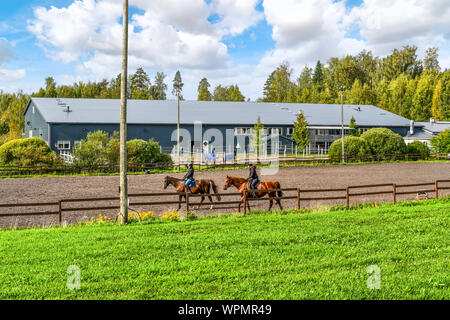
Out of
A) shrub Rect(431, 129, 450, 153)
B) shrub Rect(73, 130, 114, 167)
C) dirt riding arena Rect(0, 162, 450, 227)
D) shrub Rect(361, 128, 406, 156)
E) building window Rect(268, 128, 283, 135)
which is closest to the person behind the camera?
dirt riding arena Rect(0, 162, 450, 227)

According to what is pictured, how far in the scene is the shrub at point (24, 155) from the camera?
3351cm

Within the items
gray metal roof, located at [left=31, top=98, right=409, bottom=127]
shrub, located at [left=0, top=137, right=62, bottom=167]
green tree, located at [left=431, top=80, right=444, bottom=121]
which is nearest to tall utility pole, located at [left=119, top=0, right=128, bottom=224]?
shrub, located at [left=0, top=137, right=62, bottom=167]

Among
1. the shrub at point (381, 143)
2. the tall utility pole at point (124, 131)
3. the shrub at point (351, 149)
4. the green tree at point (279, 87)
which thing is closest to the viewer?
the tall utility pole at point (124, 131)

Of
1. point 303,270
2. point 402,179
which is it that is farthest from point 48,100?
point 303,270

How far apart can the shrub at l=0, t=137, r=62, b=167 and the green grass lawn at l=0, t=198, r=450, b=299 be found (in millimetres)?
23773

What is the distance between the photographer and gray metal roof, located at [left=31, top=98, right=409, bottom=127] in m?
51.3

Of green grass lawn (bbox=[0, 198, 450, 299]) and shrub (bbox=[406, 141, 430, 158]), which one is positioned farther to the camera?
shrub (bbox=[406, 141, 430, 158])

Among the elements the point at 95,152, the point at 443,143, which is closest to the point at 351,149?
the point at 443,143

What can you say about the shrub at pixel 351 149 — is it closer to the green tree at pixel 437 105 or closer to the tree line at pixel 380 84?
the tree line at pixel 380 84

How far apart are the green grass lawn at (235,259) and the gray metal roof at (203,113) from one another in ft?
135

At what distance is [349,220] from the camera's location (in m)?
13.1

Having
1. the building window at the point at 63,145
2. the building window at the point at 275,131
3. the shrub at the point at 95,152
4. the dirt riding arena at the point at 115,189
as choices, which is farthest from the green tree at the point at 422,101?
the shrub at the point at 95,152

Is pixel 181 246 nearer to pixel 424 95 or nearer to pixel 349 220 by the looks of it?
pixel 349 220

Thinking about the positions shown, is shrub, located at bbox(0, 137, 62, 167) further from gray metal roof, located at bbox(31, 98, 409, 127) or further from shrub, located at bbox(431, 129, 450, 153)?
shrub, located at bbox(431, 129, 450, 153)
